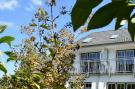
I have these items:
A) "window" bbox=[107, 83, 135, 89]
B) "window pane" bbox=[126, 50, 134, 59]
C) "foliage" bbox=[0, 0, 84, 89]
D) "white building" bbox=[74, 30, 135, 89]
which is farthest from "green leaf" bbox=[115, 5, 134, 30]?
"window pane" bbox=[126, 50, 134, 59]

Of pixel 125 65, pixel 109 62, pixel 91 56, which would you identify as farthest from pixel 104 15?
pixel 91 56

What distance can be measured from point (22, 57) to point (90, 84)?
23.7 metres

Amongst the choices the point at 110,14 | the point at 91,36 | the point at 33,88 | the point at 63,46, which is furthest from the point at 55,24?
the point at 91,36

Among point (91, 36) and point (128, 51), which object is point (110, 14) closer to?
point (128, 51)

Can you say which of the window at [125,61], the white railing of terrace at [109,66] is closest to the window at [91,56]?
the white railing of terrace at [109,66]

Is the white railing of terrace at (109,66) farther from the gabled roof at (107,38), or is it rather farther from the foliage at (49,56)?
the foliage at (49,56)

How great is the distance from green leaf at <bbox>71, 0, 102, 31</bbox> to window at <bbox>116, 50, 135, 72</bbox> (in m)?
29.1

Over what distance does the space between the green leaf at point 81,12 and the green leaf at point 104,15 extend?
0.01 m

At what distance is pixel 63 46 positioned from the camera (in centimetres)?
836

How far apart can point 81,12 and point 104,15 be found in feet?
0.14

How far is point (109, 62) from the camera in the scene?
31.5 m

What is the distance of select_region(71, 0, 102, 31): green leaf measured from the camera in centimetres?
76

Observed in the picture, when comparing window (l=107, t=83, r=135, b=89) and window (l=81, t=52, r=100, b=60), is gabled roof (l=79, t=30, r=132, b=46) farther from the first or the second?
window (l=107, t=83, r=135, b=89)

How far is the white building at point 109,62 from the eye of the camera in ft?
97.7
